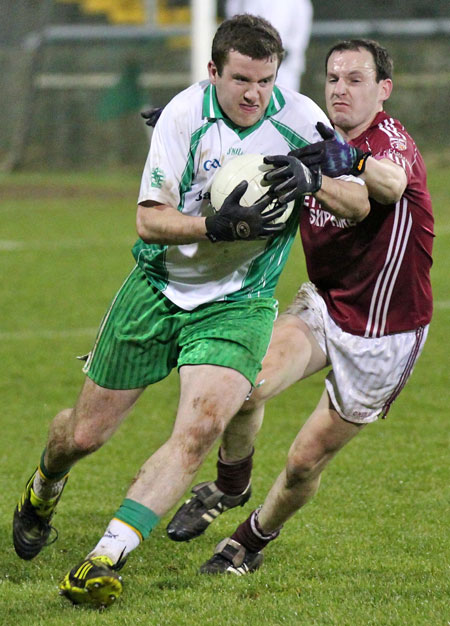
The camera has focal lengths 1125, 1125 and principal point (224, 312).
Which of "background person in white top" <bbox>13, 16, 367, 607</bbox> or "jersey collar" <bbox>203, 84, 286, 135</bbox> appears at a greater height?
"jersey collar" <bbox>203, 84, 286, 135</bbox>

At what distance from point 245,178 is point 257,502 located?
6.69 ft

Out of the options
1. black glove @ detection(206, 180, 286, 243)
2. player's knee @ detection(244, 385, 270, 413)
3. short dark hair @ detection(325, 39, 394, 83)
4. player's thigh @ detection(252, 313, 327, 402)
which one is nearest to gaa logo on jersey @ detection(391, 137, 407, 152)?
short dark hair @ detection(325, 39, 394, 83)

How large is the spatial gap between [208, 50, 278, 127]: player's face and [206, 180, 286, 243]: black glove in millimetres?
383

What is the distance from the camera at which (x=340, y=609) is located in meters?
4.12

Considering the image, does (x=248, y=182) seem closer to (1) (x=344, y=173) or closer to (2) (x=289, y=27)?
(1) (x=344, y=173)

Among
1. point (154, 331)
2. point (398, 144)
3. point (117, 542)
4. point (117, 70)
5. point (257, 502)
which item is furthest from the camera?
point (117, 70)

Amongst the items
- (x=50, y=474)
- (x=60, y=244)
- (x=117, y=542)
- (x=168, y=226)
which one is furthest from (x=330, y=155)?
(x=60, y=244)

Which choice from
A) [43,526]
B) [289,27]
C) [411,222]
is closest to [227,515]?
[43,526]

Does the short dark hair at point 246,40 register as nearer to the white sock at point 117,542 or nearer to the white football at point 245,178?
the white football at point 245,178

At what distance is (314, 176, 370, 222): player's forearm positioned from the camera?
4.24 metres

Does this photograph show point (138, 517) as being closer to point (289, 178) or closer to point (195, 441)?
point (195, 441)

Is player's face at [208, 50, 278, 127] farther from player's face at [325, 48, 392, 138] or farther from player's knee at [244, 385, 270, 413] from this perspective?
player's knee at [244, 385, 270, 413]

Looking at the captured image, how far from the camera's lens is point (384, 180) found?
14.4 ft

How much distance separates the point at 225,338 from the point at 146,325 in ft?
1.32
